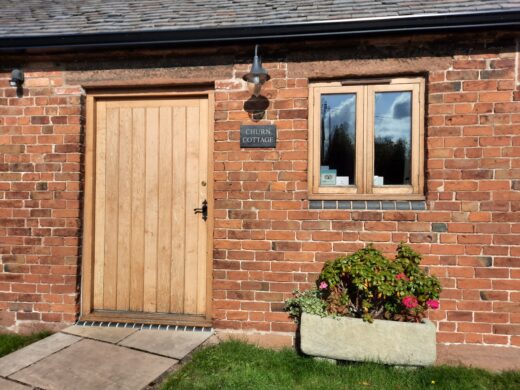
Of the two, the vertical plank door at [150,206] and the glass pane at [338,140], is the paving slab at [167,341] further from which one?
the glass pane at [338,140]

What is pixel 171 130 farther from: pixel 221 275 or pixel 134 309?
pixel 134 309

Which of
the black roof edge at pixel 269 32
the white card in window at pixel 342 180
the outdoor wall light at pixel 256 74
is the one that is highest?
the black roof edge at pixel 269 32

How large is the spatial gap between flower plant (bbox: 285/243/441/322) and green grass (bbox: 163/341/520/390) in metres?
0.43

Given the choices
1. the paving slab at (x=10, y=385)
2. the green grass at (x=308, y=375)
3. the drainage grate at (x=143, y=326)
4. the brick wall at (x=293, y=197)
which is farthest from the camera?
the drainage grate at (x=143, y=326)

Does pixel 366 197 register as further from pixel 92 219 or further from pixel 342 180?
pixel 92 219

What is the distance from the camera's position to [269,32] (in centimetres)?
335

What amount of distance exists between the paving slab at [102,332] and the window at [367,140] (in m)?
2.31

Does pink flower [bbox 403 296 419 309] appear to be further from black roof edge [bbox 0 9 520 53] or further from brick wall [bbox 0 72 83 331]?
brick wall [bbox 0 72 83 331]

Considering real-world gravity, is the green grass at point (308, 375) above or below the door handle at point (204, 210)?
below

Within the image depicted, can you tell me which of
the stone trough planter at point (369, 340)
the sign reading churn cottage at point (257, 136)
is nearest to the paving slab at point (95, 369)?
the stone trough planter at point (369, 340)

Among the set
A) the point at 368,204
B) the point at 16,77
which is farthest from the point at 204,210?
the point at 16,77

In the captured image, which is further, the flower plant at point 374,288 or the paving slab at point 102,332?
the paving slab at point 102,332

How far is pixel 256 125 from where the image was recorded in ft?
11.5

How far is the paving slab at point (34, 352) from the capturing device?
2875 mm
